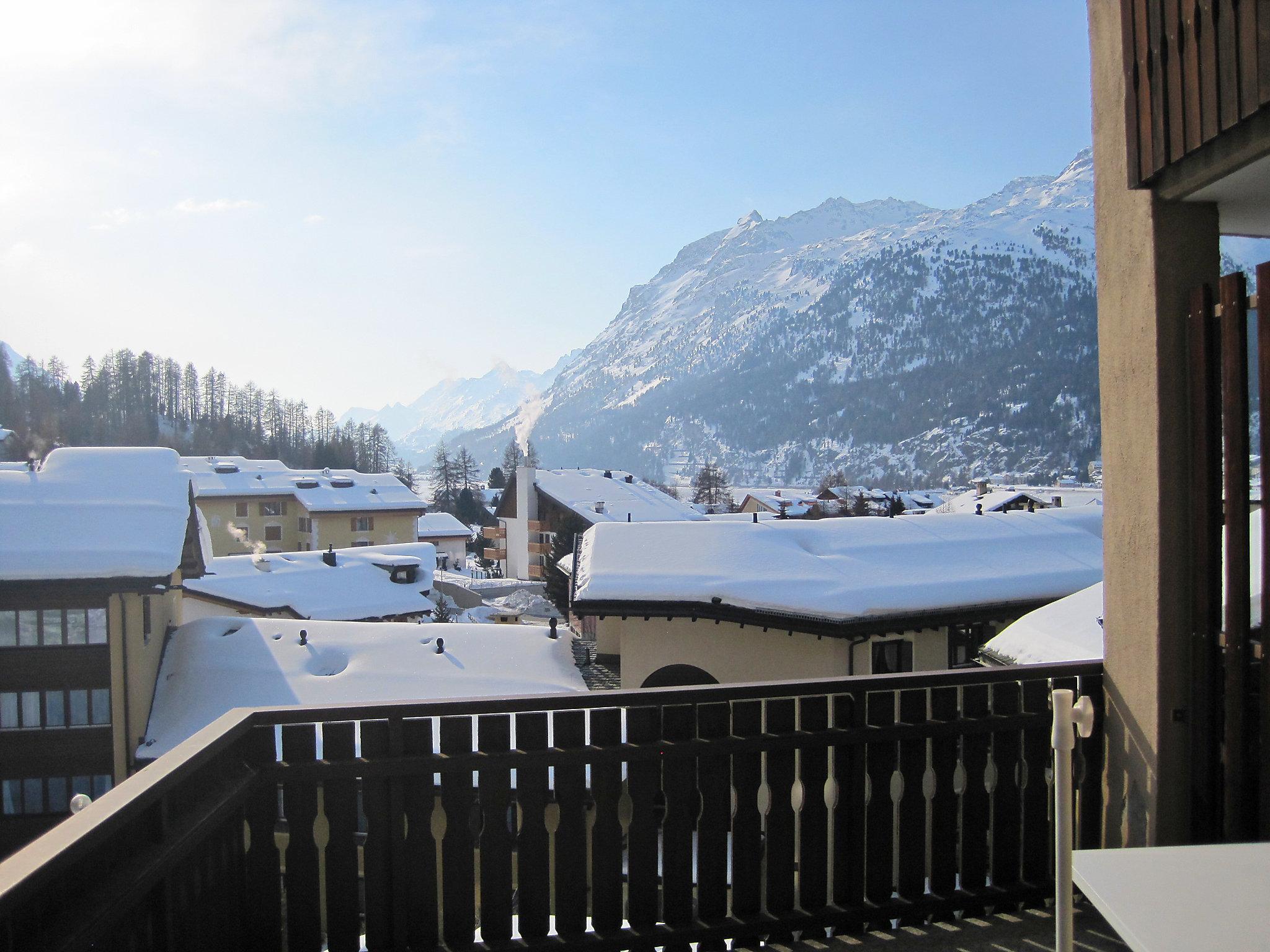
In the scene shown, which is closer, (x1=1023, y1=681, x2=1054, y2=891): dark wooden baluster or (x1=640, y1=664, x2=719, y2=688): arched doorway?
(x1=1023, y1=681, x2=1054, y2=891): dark wooden baluster

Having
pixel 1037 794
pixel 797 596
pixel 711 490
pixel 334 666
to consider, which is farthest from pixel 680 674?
pixel 711 490

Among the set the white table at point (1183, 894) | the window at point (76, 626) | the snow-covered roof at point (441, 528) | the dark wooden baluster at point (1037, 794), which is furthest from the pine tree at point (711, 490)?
the white table at point (1183, 894)

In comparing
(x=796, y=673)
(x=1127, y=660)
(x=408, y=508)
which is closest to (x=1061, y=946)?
(x=1127, y=660)

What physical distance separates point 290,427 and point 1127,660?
119793 mm

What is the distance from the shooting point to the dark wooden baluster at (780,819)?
2.95 m

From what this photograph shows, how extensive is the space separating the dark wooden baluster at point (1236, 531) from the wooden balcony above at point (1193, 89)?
15.4 inches

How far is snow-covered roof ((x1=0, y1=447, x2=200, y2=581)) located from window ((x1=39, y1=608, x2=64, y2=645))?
0.80 metres

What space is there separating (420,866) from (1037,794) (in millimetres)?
2209

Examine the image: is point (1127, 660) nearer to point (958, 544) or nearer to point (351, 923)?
point (351, 923)

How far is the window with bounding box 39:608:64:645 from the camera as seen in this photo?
59.3 ft

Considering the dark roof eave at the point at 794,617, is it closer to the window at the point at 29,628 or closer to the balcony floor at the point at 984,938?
the balcony floor at the point at 984,938

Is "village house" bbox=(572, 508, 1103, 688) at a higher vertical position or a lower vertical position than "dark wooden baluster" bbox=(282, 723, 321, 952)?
lower

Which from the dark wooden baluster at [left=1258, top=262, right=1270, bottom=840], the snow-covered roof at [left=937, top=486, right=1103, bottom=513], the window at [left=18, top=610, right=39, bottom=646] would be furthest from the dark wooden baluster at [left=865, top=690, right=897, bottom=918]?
the snow-covered roof at [left=937, top=486, right=1103, bottom=513]

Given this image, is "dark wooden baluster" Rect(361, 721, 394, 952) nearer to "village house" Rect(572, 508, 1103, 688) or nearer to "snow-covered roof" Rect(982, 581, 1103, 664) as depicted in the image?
"snow-covered roof" Rect(982, 581, 1103, 664)
